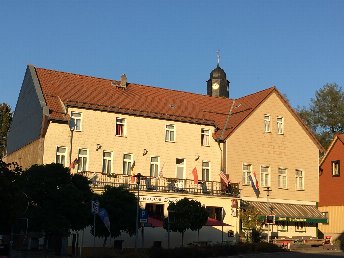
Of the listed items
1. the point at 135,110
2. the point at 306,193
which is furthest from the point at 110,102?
the point at 306,193

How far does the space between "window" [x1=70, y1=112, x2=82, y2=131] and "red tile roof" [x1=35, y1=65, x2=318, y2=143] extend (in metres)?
0.66

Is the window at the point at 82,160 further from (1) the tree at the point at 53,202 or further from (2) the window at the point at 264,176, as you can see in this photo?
(2) the window at the point at 264,176

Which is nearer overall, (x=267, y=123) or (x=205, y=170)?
(x=205, y=170)

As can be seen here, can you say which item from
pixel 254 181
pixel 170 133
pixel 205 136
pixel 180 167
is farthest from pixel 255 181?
pixel 170 133

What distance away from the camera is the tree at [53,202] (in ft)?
96.8

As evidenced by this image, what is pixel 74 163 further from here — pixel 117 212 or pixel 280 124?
pixel 280 124

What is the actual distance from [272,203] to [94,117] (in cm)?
1664

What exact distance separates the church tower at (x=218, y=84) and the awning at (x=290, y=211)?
1001 inches

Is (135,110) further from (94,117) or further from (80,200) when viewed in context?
(80,200)

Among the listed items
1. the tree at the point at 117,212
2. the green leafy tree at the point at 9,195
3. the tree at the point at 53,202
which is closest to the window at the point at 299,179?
the tree at the point at 117,212

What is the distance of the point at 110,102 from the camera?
142 feet

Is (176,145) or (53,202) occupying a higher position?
(176,145)

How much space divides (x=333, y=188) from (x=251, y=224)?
14.7 metres

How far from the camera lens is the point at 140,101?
4538 centimetres
